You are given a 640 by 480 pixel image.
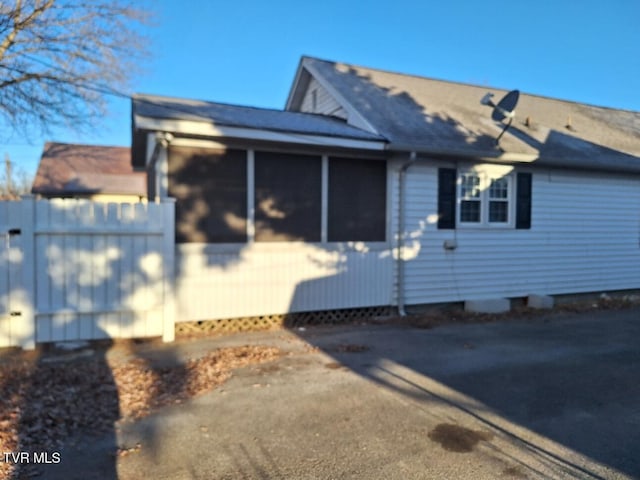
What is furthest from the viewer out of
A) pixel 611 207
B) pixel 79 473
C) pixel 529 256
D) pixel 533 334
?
pixel 611 207

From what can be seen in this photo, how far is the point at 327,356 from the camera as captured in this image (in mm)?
6250

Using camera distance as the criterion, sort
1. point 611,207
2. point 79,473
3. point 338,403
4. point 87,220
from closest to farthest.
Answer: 1. point 79,473
2. point 338,403
3. point 87,220
4. point 611,207

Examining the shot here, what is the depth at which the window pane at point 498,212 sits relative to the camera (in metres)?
9.91

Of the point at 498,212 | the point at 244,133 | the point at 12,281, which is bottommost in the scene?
the point at 12,281

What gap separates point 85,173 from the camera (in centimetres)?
2409

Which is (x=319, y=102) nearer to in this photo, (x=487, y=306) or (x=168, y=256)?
(x=487, y=306)

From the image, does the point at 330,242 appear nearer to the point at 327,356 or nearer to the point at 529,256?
the point at 327,356

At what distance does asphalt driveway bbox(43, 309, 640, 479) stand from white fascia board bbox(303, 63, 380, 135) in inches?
165

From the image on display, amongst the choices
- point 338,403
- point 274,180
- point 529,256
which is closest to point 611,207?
point 529,256

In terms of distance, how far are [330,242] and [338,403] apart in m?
4.20

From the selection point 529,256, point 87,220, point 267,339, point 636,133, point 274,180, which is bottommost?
point 267,339

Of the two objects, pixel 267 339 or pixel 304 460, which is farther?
pixel 267 339

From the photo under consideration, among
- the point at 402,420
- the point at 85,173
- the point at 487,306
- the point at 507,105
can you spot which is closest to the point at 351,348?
the point at 402,420

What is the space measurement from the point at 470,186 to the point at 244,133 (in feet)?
15.9
